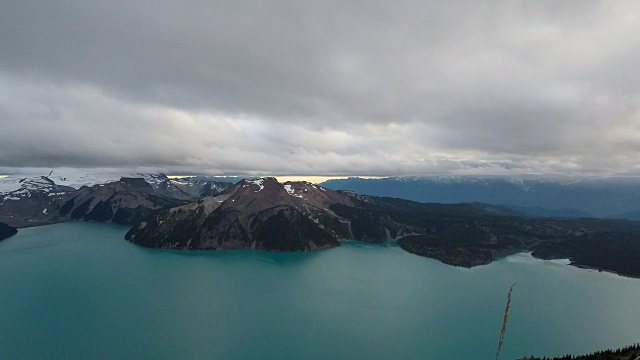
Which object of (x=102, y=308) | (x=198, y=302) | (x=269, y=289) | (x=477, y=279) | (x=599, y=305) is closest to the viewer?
(x=102, y=308)

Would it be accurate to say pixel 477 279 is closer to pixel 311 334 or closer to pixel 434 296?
pixel 434 296

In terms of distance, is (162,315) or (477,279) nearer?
(162,315)

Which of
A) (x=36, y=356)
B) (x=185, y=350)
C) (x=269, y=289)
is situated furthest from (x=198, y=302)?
(x=36, y=356)

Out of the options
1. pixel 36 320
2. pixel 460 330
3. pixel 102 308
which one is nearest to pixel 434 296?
pixel 460 330

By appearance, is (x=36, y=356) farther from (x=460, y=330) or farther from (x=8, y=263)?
(x=8, y=263)

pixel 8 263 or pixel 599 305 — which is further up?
pixel 599 305

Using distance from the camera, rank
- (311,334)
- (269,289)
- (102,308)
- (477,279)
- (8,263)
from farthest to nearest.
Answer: (8,263) < (477,279) < (269,289) < (102,308) < (311,334)
